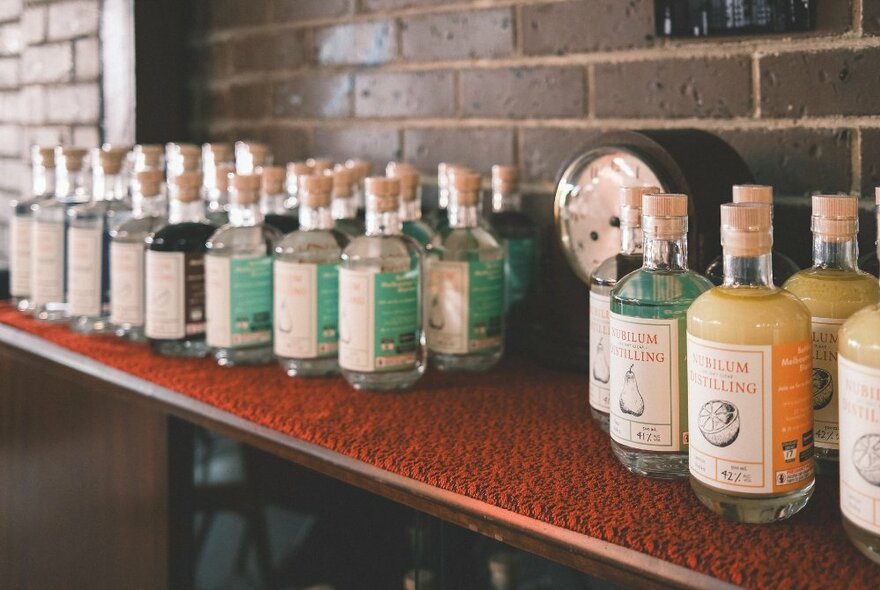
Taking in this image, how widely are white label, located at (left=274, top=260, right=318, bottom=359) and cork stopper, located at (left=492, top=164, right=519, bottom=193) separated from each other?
329mm

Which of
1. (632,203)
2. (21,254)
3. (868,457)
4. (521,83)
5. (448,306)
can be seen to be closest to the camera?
(868,457)

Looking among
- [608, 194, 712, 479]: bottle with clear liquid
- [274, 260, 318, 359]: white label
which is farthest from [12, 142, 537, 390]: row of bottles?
[608, 194, 712, 479]: bottle with clear liquid

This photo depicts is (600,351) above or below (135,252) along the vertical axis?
below

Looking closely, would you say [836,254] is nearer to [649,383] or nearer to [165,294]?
[649,383]

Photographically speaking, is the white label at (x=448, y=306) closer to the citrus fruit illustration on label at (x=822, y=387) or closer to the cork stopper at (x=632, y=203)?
the cork stopper at (x=632, y=203)

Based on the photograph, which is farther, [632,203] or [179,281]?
[179,281]

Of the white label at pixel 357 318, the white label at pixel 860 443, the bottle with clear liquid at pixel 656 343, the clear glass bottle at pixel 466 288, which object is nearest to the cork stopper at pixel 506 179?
the clear glass bottle at pixel 466 288

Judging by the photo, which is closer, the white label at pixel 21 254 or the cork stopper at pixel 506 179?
the cork stopper at pixel 506 179

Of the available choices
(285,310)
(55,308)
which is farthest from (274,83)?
(285,310)

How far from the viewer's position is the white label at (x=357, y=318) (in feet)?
3.75

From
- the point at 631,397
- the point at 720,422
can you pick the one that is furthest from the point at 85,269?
the point at 720,422

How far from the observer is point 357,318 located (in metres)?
1.15

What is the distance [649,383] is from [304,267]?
564 millimetres

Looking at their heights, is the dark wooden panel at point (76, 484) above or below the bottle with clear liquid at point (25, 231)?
below
